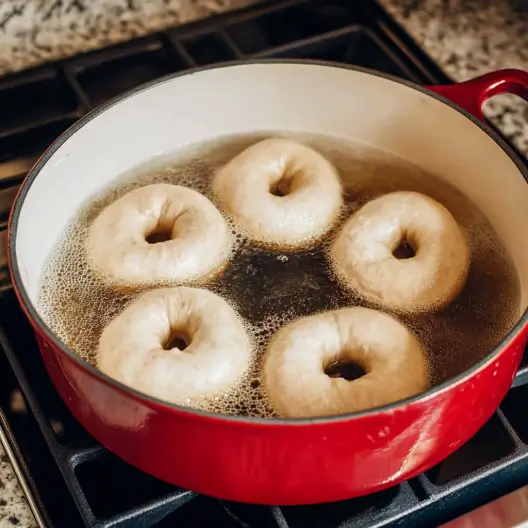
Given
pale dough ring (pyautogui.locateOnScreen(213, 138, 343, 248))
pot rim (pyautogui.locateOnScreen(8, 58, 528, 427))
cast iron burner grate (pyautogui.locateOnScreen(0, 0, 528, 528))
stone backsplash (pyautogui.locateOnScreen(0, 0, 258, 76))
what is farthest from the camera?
stone backsplash (pyautogui.locateOnScreen(0, 0, 258, 76))

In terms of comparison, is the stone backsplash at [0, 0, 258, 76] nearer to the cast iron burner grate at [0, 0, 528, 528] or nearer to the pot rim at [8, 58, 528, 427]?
the cast iron burner grate at [0, 0, 528, 528]

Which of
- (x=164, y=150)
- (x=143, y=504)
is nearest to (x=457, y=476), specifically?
(x=143, y=504)

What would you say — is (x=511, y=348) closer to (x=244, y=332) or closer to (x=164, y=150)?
(x=244, y=332)

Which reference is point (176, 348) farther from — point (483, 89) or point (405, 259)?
point (483, 89)

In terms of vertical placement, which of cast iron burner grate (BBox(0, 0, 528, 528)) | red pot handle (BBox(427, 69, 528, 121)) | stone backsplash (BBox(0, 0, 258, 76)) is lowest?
cast iron burner grate (BBox(0, 0, 528, 528))

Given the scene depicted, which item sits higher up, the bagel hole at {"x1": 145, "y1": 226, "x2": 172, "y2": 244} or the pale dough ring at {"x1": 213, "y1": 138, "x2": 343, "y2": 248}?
the pale dough ring at {"x1": 213, "y1": 138, "x2": 343, "y2": 248}

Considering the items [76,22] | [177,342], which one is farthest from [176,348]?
[76,22]

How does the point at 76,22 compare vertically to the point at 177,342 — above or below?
above

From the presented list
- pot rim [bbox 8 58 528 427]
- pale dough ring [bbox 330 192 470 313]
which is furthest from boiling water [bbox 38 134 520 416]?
pot rim [bbox 8 58 528 427]

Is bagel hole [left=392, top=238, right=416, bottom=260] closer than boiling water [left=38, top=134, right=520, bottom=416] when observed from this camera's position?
No
